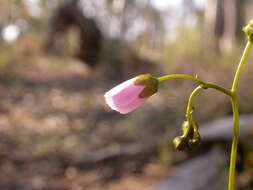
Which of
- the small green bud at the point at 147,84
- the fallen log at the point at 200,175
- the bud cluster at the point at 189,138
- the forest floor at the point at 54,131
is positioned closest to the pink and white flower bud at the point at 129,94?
the small green bud at the point at 147,84

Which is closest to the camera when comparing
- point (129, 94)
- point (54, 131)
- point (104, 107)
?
point (129, 94)

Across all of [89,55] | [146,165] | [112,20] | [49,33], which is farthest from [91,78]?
[112,20]

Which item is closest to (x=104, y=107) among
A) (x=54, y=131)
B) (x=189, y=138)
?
(x=54, y=131)

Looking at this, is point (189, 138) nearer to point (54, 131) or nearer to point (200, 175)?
point (200, 175)

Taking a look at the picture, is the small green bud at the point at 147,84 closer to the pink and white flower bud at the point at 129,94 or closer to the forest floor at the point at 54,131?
the pink and white flower bud at the point at 129,94

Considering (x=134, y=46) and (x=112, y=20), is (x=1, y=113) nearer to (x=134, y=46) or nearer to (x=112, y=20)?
(x=134, y=46)

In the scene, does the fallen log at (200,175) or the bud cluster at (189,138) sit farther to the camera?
the fallen log at (200,175)
